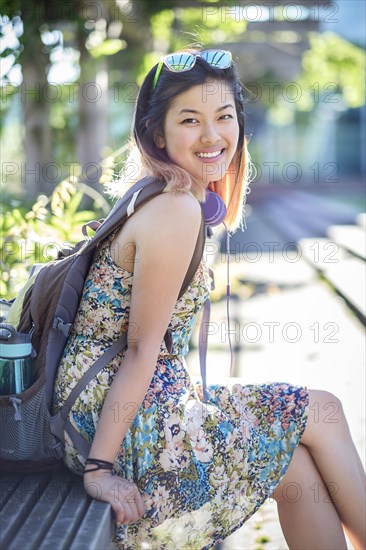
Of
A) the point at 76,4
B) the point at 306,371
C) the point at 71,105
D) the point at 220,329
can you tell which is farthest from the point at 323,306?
the point at 71,105

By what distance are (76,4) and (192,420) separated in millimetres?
6593

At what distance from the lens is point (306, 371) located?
5879 millimetres

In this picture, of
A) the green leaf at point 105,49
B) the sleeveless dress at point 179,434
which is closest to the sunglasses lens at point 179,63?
the sleeveless dress at point 179,434

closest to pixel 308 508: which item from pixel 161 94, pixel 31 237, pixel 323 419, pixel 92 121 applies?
pixel 323 419

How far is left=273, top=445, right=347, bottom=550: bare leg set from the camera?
247 centimetres

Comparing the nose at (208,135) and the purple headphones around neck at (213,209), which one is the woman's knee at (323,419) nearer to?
the purple headphones around neck at (213,209)

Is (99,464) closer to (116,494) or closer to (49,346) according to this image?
(116,494)

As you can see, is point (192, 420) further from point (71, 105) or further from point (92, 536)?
point (71, 105)

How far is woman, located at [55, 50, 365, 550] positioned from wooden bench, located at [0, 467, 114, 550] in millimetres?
61

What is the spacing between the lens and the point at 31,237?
14.2 feet

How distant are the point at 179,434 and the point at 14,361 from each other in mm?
491

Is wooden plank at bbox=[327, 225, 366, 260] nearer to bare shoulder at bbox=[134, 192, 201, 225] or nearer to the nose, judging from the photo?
the nose

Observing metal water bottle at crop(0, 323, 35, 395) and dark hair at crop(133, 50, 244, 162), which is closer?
metal water bottle at crop(0, 323, 35, 395)

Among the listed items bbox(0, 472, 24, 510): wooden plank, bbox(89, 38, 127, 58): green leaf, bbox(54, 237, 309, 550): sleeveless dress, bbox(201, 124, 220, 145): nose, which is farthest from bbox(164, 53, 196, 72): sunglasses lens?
bbox(89, 38, 127, 58): green leaf
